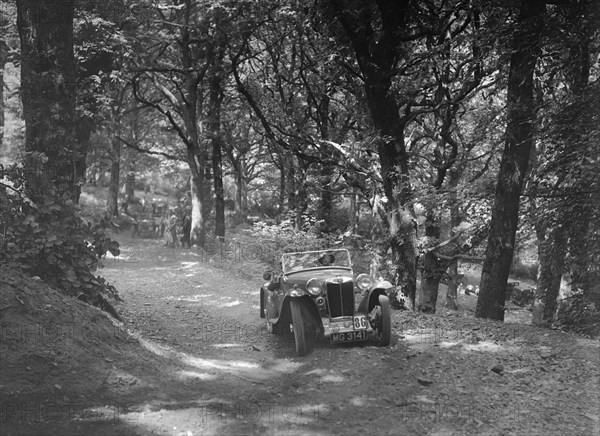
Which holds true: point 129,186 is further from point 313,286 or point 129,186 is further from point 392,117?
point 313,286

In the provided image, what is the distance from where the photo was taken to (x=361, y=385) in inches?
267

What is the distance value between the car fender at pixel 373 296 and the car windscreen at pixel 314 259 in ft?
4.26

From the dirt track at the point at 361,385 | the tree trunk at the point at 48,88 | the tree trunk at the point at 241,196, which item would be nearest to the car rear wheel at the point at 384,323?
the dirt track at the point at 361,385

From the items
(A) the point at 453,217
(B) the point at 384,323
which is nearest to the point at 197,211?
(A) the point at 453,217

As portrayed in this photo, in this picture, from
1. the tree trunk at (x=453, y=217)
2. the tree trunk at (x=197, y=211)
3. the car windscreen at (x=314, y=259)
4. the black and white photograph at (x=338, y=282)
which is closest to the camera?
the black and white photograph at (x=338, y=282)

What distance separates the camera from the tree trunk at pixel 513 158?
31.6 ft

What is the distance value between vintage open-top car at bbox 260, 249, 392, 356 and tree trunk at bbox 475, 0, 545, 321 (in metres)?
2.96

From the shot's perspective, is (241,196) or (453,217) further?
(241,196)

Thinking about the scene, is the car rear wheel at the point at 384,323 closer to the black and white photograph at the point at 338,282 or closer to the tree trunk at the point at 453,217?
the black and white photograph at the point at 338,282

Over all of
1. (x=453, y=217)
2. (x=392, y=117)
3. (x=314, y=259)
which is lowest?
(x=314, y=259)

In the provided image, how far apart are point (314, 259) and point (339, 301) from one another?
1.83 metres

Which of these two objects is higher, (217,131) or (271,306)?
(217,131)

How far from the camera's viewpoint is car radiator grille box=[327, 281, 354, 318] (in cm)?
850

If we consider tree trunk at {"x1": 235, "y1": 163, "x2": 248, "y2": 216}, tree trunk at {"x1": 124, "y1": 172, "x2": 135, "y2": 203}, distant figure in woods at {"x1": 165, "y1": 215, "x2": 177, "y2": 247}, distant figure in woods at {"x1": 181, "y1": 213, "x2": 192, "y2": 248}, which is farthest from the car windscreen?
tree trunk at {"x1": 124, "y1": 172, "x2": 135, "y2": 203}
